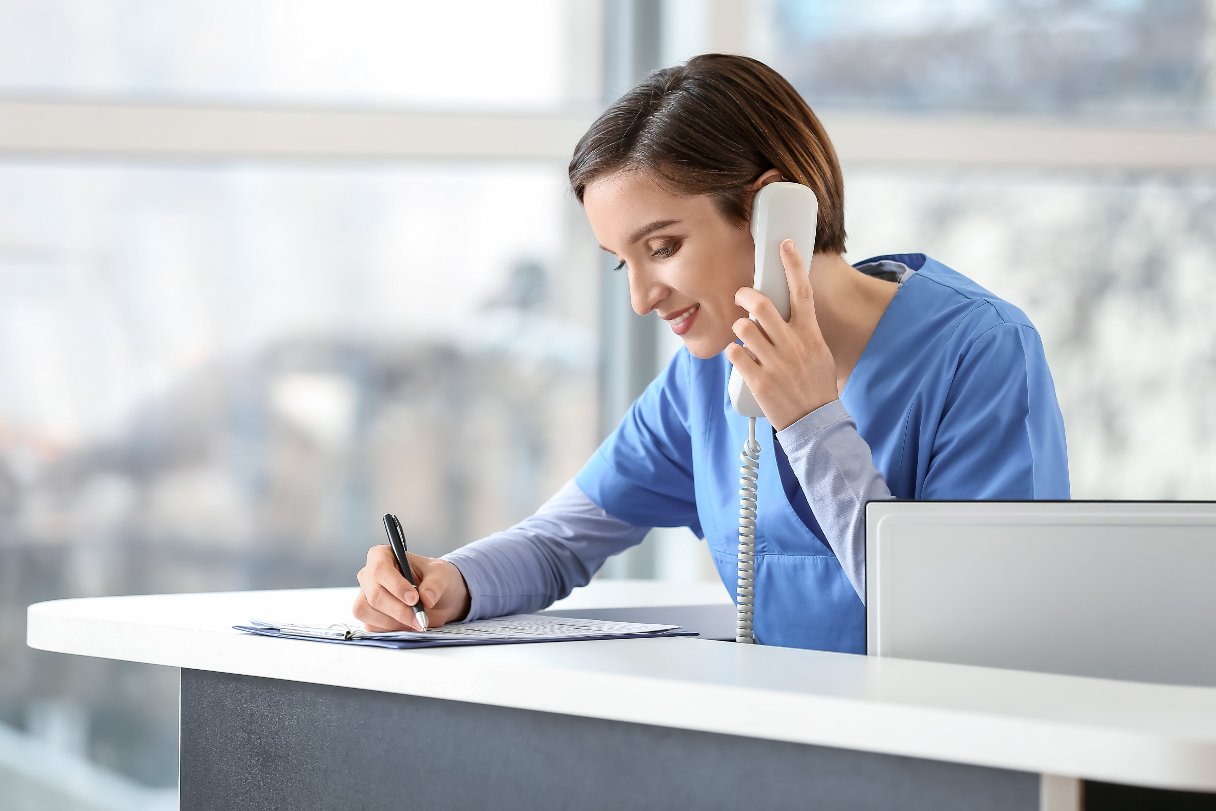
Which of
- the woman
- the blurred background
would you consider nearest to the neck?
the woman

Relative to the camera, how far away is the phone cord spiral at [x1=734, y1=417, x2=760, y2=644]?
139 centimetres

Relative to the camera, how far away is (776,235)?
4.58 ft

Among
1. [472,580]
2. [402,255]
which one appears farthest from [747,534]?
[402,255]

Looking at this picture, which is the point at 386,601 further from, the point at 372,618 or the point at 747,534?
the point at 747,534

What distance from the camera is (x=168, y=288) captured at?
2.65m

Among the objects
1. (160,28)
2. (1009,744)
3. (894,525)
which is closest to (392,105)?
(160,28)

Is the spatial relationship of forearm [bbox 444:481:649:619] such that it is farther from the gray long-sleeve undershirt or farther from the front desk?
the front desk

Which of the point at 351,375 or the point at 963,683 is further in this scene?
the point at 351,375

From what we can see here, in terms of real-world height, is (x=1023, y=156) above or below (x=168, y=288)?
above

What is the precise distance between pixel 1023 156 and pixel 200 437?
71.1 inches

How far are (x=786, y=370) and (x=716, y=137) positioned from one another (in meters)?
0.33

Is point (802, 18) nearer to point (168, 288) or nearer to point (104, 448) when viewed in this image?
point (168, 288)

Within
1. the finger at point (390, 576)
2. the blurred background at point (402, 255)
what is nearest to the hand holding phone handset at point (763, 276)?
the finger at point (390, 576)

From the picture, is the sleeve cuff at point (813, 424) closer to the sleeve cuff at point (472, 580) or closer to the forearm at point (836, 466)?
the forearm at point (836, 466)
